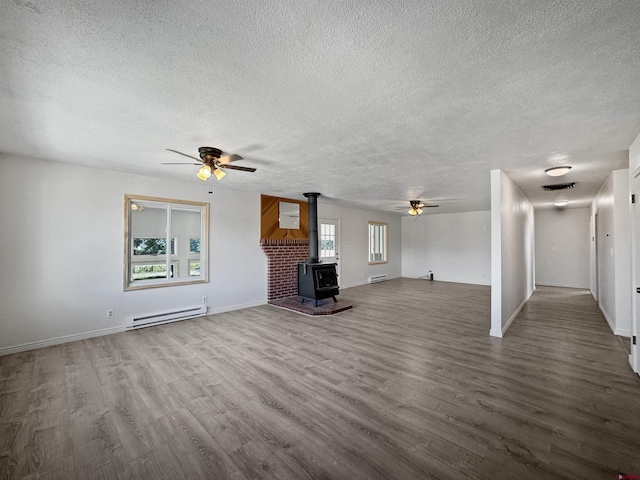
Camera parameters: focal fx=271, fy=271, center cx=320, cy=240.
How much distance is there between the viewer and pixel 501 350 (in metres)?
3.32

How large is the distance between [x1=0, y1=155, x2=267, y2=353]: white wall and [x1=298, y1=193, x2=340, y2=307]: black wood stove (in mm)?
2273

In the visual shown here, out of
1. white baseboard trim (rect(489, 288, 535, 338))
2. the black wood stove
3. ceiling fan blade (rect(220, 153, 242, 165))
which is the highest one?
ceiling fan blade (rect(220, 153, 242, 165))

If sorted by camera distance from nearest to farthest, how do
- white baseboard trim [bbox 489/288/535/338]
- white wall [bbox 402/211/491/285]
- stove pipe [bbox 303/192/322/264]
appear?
white baseboard trim [bbox 489/288/535/338] < stove pipe [bbox 303/192/322/264] < white wall [bbox 402/211/491/285]

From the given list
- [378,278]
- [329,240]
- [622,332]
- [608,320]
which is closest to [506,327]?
[622,332]

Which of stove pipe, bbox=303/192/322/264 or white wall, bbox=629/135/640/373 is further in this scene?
stove pipe, bbox=303/192/322/264

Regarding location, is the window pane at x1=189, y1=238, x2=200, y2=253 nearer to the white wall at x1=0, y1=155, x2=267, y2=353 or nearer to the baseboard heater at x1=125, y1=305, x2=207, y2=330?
the white wall at x1=0, y1=155, x2=267, y2=353

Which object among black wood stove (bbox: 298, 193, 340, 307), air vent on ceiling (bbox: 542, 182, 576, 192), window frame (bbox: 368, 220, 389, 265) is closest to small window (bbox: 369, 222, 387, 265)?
window frame (bbox: 368, 220, 389, 265)

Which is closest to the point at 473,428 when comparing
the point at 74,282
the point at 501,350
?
the point at 501,350

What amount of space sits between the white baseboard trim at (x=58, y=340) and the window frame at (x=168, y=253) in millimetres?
625

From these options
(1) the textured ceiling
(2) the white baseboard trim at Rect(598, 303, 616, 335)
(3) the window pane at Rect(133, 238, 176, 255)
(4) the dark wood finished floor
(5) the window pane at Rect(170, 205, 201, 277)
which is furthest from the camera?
(5) the window pane at Rect(170, 205, 201, 277)

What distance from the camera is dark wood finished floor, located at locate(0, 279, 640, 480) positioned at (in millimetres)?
1626

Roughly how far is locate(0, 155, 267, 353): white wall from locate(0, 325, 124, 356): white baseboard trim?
0.01 meters

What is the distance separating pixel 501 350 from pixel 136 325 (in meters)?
5.17

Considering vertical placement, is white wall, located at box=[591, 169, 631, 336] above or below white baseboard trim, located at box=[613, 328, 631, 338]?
above
